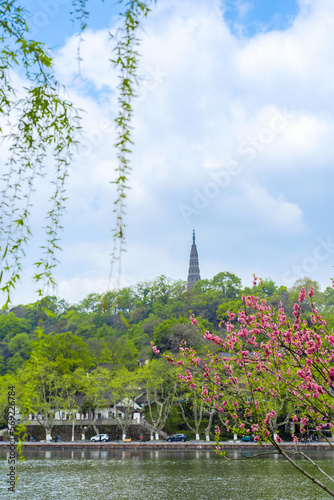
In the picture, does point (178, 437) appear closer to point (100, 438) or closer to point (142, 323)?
point (100, 438)

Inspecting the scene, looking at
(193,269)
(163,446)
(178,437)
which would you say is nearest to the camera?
(163,446)

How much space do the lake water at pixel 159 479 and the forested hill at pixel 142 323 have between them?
71.7ft

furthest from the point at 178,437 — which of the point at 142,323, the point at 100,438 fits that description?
the point at 142,323

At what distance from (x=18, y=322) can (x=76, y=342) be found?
45.2 m

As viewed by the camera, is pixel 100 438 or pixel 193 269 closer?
pixel 100 438

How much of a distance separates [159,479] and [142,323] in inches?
2954

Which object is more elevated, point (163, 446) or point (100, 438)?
point (100, 438)

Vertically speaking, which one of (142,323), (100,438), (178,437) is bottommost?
(100,438)

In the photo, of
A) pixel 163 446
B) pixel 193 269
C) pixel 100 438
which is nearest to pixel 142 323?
pixel 100 438

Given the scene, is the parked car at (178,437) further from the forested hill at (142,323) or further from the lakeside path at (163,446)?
the forested hill at (142,323)

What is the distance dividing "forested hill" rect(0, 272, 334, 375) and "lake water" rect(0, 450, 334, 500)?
21868 millimetres

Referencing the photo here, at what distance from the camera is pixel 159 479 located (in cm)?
3014

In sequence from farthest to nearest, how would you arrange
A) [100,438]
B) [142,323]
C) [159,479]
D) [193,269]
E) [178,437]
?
1. [193,269]
2. [142,323]
3. [100,438]
4. [178,437]
5. [159,479]

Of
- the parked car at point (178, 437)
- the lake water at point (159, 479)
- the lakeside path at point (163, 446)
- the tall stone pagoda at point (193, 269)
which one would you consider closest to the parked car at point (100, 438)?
the lakeside path at point (163, 446)
